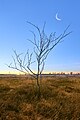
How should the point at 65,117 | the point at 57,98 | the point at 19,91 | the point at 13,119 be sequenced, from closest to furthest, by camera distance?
the point at 13,119
the point at 65,117
the point at 57,98
the point at 19,91

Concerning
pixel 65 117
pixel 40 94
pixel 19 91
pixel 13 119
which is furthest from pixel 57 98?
pixel 13 119

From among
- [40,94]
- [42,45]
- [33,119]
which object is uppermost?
[42,45]

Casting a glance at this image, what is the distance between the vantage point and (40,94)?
1372 cm

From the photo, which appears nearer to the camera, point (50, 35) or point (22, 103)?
point (22, 103)

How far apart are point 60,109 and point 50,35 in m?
5.37

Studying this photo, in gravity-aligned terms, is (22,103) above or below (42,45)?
below

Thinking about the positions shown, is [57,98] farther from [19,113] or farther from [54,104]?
[19,113]

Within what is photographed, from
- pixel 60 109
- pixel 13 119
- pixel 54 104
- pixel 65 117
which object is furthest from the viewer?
pixel 54 104

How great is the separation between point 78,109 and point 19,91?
166 inches

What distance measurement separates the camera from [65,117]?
9945mm

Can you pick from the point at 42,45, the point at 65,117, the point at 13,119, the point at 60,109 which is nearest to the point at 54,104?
the point at 60,109

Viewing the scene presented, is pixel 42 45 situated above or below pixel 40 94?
above

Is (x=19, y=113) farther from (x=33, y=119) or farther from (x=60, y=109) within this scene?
(x=60, y=109)

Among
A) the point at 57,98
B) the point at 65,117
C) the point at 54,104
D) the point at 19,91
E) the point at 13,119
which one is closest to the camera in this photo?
the point at 13,119
